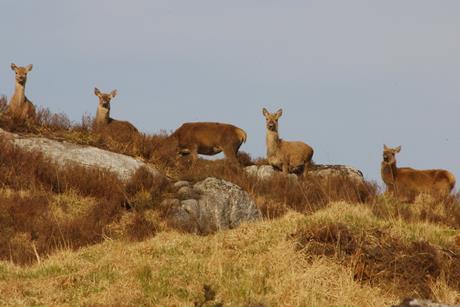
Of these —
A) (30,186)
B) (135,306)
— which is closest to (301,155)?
(30,186)

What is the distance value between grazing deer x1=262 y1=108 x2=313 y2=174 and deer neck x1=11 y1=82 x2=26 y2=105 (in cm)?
Result: 686

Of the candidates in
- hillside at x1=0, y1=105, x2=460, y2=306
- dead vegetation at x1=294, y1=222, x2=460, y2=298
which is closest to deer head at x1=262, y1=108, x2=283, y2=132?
hillside at x1=0, y1=105, x2=460, y2=306

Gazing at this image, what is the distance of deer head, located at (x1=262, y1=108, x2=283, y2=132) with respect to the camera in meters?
22.8

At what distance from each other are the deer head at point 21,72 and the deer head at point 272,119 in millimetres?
6851

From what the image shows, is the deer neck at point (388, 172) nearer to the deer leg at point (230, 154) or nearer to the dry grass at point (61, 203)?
the deer leg at point (230, 154)

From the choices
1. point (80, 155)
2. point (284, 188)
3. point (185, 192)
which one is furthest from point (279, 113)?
point (185, 192)

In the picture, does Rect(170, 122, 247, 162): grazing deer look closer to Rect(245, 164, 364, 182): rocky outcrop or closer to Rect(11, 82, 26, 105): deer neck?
Rect(245, 164, 364, 182): rocky outcrop

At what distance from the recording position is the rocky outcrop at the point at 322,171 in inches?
853

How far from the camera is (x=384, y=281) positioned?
9461 mm

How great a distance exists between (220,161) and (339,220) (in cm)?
1165

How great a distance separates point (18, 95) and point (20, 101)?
25 centimetres

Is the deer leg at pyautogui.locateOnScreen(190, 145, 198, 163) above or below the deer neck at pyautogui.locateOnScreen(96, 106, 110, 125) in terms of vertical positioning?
below

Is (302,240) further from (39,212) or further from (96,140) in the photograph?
(96,140)

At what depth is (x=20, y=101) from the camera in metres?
20.6
